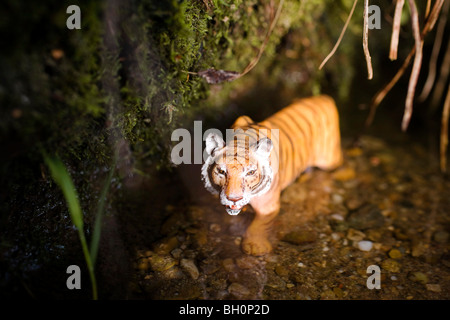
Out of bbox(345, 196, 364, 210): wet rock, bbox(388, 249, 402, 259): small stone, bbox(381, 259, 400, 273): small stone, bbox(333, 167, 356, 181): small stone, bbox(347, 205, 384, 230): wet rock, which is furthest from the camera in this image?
bbox(333, 167, 356, 181): small stone

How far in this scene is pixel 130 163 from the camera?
10.2 ft

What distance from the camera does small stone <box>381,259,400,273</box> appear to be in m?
2.72

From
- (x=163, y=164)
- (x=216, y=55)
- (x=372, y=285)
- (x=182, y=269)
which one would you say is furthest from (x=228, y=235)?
(x=216, y=55)

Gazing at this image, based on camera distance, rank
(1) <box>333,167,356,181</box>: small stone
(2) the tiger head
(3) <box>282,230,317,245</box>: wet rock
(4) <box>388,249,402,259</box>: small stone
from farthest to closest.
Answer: (1) <box>333,167,356,181</box>: small stone
(3) <box>282,230,317,245</box>: wet rock
(4) <box>388,249,402,259</box>: small stone
(2) the tiger head

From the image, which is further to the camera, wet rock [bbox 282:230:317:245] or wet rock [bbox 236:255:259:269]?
wet rock [bbox 282:230:317:245]

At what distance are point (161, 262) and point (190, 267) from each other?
0.24 metres

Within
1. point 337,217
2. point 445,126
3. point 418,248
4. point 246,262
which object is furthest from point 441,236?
point 246,262

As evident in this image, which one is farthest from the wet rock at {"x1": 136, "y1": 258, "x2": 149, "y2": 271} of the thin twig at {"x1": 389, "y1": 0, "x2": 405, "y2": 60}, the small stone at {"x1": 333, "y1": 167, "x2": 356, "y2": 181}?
the thin twig at {"x1": 389, "y1": 0, "x2": 405, "y2": 60}

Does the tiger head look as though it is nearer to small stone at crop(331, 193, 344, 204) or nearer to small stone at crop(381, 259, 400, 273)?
small stone at crop(381, 259, 400, 273)

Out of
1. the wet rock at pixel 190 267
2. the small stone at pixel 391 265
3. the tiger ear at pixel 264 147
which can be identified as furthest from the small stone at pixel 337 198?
the wet rock at pixel 190 267

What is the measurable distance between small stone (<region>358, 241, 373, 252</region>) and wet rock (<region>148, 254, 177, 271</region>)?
1.71 m

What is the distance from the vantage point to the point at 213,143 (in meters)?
2.55

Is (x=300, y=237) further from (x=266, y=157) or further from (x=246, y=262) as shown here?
(x=266, y=157)
